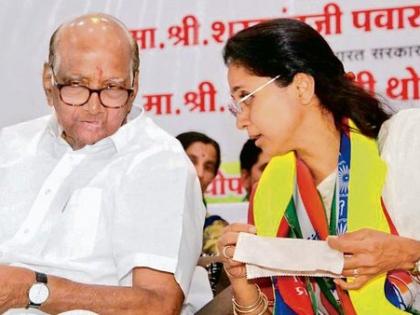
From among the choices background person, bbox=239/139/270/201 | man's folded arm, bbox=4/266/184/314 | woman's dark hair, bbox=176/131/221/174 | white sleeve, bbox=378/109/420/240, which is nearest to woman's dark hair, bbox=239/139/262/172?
background person, bbox=239/139/270/201

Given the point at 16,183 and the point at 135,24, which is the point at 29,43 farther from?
the point at 16,183

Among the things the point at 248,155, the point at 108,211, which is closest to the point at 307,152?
the point at 108,211

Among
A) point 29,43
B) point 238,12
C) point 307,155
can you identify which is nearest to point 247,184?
point 238,12

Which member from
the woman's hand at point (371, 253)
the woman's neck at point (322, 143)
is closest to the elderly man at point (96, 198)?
the woman's neck at point (322, 143)

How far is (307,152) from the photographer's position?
88.4 inches

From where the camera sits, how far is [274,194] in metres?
2.28

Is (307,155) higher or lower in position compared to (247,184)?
higher

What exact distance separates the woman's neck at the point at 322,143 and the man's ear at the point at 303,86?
0.07 meters

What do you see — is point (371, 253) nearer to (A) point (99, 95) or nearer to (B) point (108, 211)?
(B) point (108, 211)

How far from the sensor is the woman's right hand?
2.04 m

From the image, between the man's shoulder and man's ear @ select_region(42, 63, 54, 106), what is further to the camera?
man's ear @ select_region(42, 63, 54, 106)

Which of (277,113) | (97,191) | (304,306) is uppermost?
(277,113)

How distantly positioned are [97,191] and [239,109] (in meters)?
0.48

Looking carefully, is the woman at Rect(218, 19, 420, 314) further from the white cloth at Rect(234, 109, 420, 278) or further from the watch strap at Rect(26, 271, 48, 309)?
the watch strap at Rect(26, 271, 48, 309)
